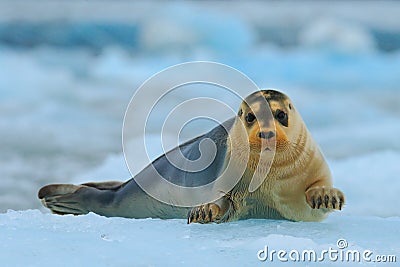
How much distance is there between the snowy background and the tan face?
0.81 ft

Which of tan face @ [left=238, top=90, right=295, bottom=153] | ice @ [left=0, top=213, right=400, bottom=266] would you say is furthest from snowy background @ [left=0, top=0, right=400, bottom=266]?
tan face @ [left=238, top=90, right=295, bottom=153]

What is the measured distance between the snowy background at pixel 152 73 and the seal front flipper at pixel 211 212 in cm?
3

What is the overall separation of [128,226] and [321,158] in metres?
0.61

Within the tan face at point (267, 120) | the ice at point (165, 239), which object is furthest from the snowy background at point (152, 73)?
the tan face at point (267, 120)

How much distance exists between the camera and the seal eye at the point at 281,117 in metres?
2.16

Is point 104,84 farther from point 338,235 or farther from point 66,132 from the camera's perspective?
point 338,235

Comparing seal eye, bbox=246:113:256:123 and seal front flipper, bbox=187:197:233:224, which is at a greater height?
seal eye, bbox=246:113:256:123

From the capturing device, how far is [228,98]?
274 inches

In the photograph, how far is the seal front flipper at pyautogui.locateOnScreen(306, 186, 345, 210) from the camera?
7.18ft

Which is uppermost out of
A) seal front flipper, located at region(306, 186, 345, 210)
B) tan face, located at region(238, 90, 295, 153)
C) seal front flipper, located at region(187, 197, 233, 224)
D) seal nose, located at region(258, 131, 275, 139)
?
tan face, located at region(238, 90, 295, 153)

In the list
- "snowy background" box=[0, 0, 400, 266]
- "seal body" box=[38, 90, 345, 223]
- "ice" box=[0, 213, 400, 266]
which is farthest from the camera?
"seal body" box=[38, 90, 345, 223]

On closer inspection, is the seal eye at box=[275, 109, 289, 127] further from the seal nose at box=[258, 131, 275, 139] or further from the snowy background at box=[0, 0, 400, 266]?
the snowy background at box=[0, 0, 400, 266]

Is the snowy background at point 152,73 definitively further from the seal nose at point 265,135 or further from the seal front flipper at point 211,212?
the seal nose at point 265,135

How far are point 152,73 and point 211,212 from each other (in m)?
6.62
